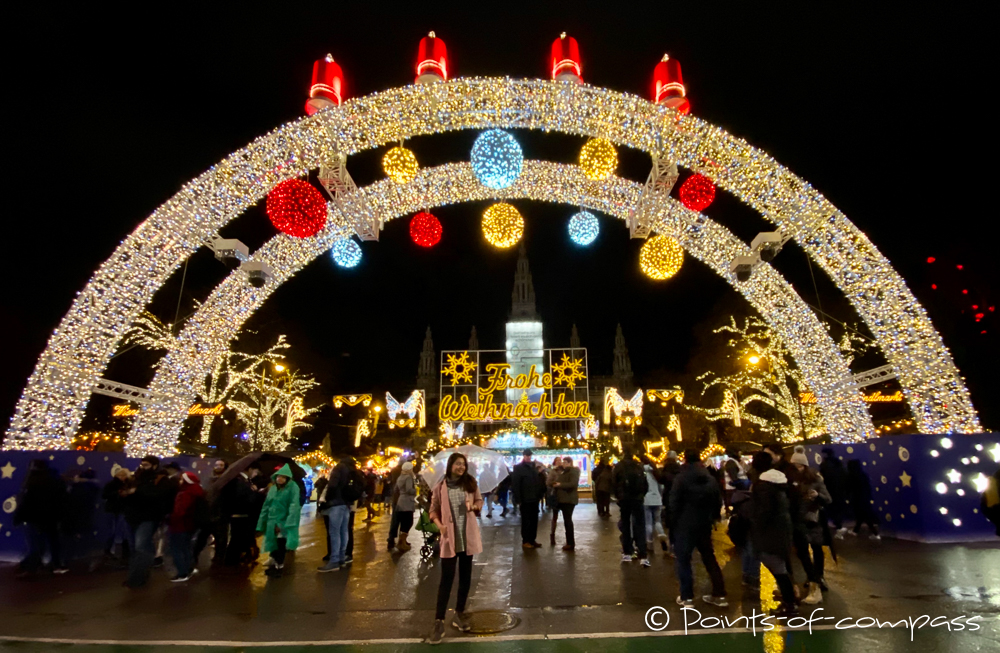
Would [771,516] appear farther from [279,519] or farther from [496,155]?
[279,519]

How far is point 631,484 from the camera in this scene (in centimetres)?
805

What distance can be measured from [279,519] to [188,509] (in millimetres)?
1114

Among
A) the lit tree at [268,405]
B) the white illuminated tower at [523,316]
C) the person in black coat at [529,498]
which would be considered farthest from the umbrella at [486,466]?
the white illuminated tower at [523,316]

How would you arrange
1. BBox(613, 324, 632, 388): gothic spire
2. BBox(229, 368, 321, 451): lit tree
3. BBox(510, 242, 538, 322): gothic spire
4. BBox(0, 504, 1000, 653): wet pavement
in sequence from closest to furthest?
BBox(0, 504, 1000, 653): wet pavement < BBox(229, 368, 321, 451): lit tree < BBox(613, 324, 632, 388): gothic spire < BBox(510, 242, 538, 322): gothic spire

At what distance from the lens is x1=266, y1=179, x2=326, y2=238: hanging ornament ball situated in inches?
316

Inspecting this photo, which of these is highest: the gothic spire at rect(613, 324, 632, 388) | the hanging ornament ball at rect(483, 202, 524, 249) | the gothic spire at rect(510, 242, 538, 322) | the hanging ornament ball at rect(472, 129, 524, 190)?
the gothic spire at rect(510, 242, 538, 322)

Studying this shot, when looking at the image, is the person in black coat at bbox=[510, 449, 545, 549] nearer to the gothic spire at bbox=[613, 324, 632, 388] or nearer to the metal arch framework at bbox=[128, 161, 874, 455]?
the metal arch framework at bbox=[128, 161, 874, 455]

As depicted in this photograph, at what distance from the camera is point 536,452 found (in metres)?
30.8

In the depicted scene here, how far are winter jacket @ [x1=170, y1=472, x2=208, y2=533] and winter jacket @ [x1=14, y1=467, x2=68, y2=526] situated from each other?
6.39 ft

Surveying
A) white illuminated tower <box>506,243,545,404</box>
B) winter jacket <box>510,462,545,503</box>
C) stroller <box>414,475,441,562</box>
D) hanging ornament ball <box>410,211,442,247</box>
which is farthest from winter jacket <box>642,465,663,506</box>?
white illuminated tower <box>506,243,545,404</box>

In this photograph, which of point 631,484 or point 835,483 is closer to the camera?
point 631,484

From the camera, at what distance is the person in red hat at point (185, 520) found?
23.5ft

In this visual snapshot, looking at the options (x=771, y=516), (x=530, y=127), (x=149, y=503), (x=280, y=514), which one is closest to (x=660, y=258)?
(x=530, y=127)

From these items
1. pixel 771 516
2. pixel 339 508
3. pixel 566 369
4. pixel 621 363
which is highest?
pixel 621 363
